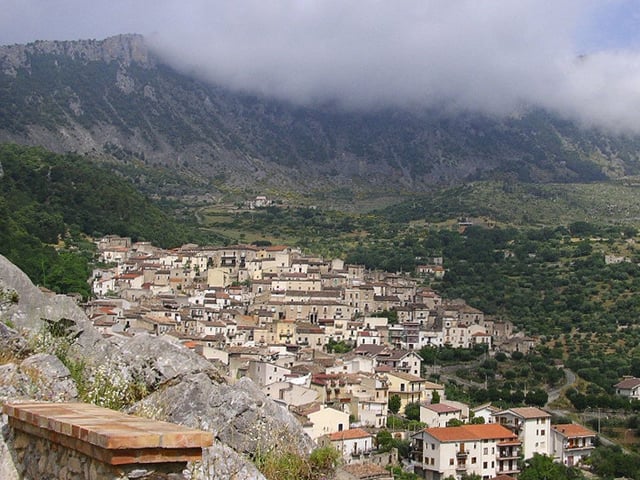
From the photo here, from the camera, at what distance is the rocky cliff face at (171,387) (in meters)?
6.87

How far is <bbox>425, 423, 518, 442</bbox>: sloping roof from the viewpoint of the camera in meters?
36.1

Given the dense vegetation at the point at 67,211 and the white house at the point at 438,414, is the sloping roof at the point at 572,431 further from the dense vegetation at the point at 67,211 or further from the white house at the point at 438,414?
the dense vegetation at the point at 67,211

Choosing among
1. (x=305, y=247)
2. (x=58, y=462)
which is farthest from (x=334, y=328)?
(x=58, y=462)

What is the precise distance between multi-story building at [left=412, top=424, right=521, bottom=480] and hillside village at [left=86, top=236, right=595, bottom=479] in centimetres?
6

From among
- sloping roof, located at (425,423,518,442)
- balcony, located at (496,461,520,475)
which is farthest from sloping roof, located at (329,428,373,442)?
balcony, located at (496,461,520,475)

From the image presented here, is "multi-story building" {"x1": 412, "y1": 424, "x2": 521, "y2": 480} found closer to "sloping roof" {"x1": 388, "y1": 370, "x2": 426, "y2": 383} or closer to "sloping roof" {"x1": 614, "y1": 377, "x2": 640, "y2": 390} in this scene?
"sloping roof" {"x1": 388, "y1": 370, "x2": 426, "y2": 383}

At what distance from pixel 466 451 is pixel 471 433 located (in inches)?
40.3

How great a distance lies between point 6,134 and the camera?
159 metres

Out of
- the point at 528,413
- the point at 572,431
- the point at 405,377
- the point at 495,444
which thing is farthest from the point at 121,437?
the point at 405,377

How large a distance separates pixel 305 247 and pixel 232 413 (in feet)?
283

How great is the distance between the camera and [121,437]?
4195 millimetres

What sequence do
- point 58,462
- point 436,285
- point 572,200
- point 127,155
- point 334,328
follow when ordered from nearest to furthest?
point 58,462 < point 334,328 < point 436,285 < point 572,200 < point 127,155

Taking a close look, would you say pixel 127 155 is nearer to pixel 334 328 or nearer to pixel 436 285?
pixel 436 285

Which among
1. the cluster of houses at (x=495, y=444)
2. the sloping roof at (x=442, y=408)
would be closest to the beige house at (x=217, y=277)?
the sloping roof at (x=442, y=408)
